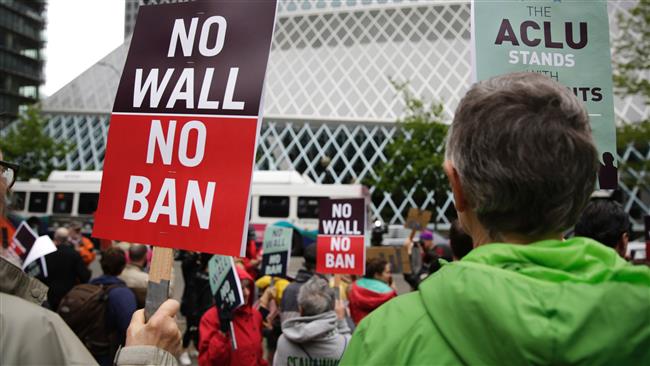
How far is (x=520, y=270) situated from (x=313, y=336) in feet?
7.88

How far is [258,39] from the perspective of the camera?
2.01m

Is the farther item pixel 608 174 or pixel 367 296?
pixel 367 296

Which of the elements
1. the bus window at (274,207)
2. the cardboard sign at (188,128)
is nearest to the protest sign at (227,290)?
the cardboard sign at (188,128)

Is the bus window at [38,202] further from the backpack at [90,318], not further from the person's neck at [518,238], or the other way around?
the person's neck at [518,238]

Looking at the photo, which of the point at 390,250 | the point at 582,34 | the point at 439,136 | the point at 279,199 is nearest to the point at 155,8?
the point at 582,34

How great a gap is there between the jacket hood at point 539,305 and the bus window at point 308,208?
19.1 m

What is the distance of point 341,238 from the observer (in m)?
6.28

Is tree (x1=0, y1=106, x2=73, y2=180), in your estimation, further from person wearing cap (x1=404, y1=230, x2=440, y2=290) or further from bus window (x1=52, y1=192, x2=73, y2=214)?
person wearing cap (x1=404, y1=230, x2=440, y2=290)

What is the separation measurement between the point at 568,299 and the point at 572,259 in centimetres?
11

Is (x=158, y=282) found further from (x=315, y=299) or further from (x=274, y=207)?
(x=274, y=207)

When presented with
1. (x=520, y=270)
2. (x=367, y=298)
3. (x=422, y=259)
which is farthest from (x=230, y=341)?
(x=422, y=259)

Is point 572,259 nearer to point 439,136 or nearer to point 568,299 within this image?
point 568,299

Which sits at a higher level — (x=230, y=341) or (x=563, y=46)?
(x=563, y=46)

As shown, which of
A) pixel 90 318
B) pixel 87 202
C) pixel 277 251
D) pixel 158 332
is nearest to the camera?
pixel 158 332
